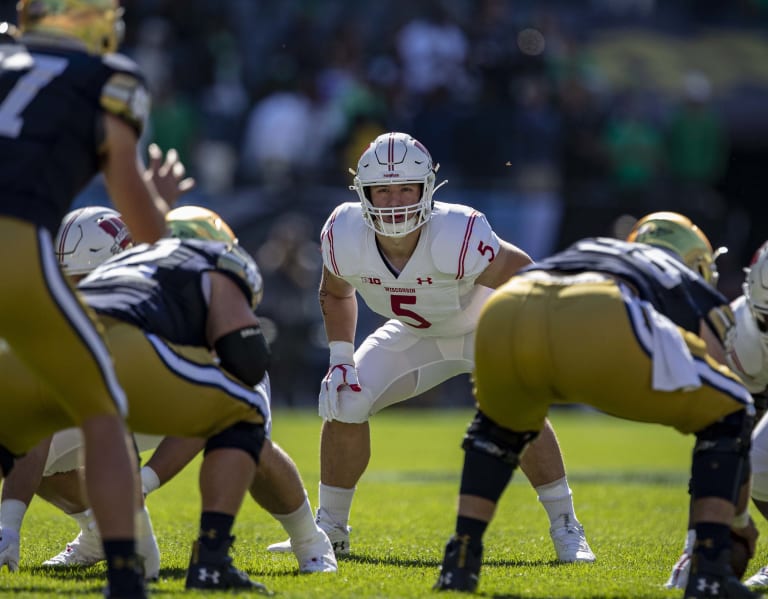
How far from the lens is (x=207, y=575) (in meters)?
4.19

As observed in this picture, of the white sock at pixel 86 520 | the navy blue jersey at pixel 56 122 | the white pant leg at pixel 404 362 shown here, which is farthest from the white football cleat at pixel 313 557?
the navy blue jersey at pixel 56 122

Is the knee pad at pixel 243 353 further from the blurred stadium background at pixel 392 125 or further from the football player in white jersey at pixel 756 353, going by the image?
the blurred stadium background at pixel 392 125

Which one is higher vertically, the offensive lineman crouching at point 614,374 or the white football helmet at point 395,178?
the white football helmet at point 395,178

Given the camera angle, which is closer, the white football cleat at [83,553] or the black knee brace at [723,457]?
the black knee brace at [723,457]

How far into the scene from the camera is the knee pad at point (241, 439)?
4230 mm

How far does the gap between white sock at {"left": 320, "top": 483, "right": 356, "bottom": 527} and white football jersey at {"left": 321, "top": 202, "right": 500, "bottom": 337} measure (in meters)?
0.79

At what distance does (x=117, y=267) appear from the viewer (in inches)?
176

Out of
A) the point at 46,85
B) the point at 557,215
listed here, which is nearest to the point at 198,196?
the point at 557,215

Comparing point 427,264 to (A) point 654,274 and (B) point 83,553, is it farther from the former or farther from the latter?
(B) point 83,553

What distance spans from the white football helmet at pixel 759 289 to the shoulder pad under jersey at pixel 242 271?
1985 millimetres

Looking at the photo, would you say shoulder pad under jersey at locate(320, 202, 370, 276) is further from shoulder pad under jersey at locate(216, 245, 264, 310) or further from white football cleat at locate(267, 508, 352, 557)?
shoulder pad under jersey at locate(216, 245, 264, 310)

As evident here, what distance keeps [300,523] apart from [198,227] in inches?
43.1

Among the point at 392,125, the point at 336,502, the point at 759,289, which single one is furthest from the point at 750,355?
the point at 392,125

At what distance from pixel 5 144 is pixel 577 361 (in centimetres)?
173
